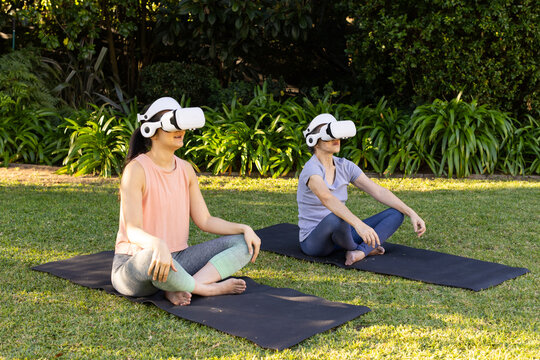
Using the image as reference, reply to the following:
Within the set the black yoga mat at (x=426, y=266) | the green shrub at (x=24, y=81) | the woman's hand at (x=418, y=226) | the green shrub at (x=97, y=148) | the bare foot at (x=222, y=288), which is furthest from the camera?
the green shrub at (x=24, y=81)

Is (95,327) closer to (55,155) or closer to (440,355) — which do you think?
(440,355)

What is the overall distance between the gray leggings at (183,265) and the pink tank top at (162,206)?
0.09 m

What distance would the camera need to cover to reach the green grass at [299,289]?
286 cm

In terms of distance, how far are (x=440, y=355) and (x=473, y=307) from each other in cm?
73

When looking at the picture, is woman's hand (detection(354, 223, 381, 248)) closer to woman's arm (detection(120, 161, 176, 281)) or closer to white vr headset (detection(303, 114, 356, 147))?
white vr headset (detection(303, 114, 356, 147))

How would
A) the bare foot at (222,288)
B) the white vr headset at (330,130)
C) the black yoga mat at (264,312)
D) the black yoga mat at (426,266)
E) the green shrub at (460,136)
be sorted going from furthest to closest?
the green shrub at (460,136) < the white vr headset at (330,130) < the black yoga mat at (426,266) < the bare foot at (222,288) < the black yoga mat at (264,312)

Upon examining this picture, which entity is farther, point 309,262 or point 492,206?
point 492,206

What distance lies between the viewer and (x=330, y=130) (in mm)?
4285

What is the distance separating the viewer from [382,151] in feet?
25.9

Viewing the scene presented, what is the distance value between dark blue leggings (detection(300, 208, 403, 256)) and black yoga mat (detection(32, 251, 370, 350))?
700mm

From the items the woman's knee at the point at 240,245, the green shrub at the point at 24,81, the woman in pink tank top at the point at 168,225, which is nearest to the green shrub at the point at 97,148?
the green shrub at the point at 24,81

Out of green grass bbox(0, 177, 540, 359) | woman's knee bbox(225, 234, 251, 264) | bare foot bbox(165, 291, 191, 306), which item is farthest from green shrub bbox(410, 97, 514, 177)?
bare foot bbox(165, 291, 191, 306)

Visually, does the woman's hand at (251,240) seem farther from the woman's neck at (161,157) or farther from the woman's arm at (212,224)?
the woman's neck at (161,157)

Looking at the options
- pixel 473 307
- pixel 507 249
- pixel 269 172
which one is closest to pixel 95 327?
pixel 473 307
